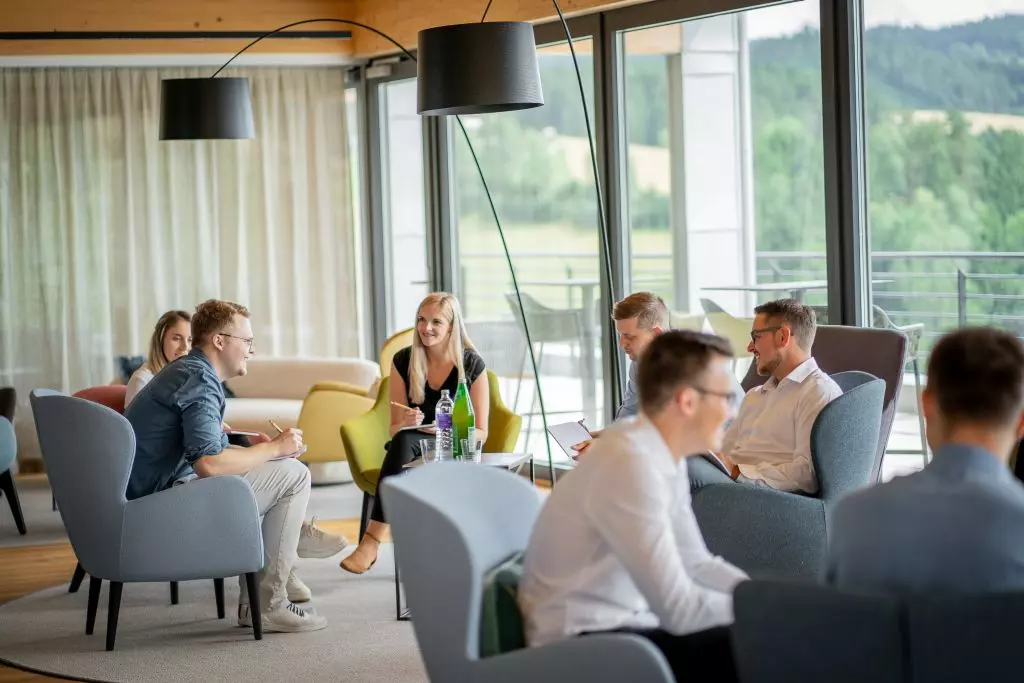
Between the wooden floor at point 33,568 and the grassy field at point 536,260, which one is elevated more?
the grassy field at point 536,260

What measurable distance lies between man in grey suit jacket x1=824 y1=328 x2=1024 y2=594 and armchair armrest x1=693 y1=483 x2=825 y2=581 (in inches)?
72.8

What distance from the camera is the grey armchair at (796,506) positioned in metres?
4.02

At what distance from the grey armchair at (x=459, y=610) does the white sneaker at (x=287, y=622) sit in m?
2.19

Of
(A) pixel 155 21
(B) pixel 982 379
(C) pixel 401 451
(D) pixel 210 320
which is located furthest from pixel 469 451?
(A) pixel 155 21

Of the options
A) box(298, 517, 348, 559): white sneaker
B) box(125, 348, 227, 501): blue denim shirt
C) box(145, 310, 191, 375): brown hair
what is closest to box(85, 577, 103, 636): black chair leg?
box(125, 348, 227, 501): blue denim shirt

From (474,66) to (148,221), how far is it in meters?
4.50

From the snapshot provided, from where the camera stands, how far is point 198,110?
21.4 ft

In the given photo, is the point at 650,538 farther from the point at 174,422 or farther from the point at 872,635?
the point at 174,422

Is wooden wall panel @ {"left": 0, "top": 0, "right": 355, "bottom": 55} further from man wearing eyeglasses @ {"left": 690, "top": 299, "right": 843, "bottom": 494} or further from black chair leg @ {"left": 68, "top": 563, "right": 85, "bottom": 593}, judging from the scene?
man wearing eyeglasses @ {"left": 690, "top": 299, "right": 843, "bottom": 494}

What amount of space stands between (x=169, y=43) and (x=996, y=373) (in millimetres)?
6679

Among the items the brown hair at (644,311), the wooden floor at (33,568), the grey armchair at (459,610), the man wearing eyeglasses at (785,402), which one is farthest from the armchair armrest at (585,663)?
the wooden floor at (33,568)

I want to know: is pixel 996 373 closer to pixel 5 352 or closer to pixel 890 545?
pixel 890 545

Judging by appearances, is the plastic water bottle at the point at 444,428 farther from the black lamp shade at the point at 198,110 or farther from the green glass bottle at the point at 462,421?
the black lamp shade at the point at 198,110

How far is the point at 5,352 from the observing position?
7.99 metres
